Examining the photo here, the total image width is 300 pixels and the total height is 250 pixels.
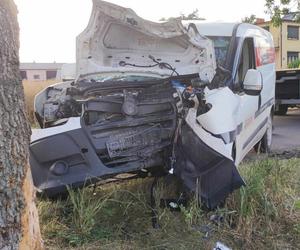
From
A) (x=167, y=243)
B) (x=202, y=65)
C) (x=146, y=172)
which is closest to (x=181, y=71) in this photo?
(x=202, y=65)

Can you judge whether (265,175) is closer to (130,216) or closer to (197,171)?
(197,171)

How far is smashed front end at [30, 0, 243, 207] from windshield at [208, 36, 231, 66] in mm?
746

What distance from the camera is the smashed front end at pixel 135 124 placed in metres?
4.50

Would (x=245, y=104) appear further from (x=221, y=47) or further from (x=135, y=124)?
(x=135, y=124)

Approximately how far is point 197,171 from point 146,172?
2.22 feet

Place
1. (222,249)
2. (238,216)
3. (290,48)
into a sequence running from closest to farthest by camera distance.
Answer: (222,249)
(238,216)
(290,48)

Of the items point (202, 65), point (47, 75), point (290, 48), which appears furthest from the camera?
point (47, 75)

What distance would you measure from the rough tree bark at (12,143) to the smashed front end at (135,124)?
4.08ft

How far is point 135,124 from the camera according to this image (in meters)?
4.80

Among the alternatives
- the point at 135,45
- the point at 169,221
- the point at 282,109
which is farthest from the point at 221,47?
the point at 282,109

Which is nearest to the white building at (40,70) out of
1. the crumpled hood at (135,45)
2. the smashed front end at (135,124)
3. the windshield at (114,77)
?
the crumpled hood at (135,45)

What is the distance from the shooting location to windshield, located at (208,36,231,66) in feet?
21.7

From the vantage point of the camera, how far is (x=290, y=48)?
57.7 meters

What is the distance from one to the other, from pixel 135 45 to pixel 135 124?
1.65 metres
